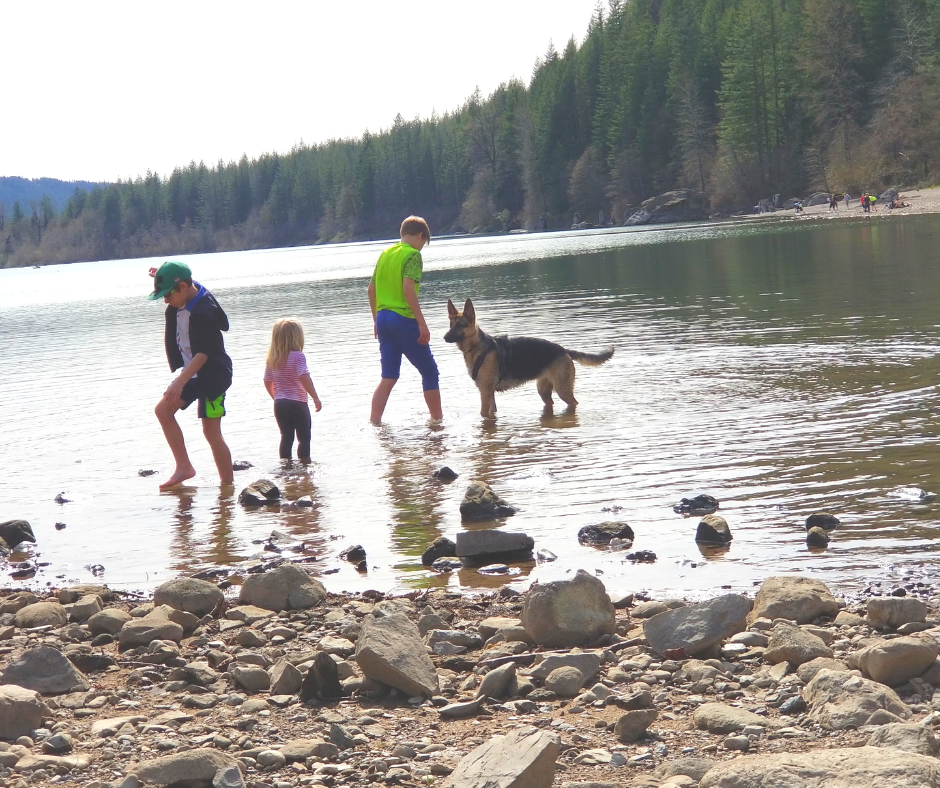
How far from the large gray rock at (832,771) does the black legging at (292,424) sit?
7471 millimetres

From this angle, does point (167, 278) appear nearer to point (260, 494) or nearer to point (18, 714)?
point (260, 494)

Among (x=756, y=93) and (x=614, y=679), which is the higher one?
(x=756, y=93)

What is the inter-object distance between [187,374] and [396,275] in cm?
311

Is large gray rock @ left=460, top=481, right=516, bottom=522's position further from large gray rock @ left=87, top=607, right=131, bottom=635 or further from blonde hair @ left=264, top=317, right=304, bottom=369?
blonde hair @ left=264, top=317, right=304, bottom=369

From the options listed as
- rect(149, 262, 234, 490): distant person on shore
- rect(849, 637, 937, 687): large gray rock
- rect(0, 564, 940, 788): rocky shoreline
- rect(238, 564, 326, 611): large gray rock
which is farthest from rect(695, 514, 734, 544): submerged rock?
rect(149, 262, 234, 490): distant person on shore

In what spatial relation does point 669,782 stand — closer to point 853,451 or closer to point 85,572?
point 85,572

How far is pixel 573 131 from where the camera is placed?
12488 cm

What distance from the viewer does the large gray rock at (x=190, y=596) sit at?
599cm

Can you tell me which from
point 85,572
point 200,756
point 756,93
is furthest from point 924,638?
point 756,93

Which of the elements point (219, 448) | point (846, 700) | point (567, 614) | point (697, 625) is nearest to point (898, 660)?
point (846, 700)

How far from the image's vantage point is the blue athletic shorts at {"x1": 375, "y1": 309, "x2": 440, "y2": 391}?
11500 millimetres

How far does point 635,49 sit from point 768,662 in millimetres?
115379

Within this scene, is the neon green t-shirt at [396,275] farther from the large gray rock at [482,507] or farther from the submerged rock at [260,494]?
the large gray rock at [482,507]

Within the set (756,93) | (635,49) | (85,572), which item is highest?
(635,49)
